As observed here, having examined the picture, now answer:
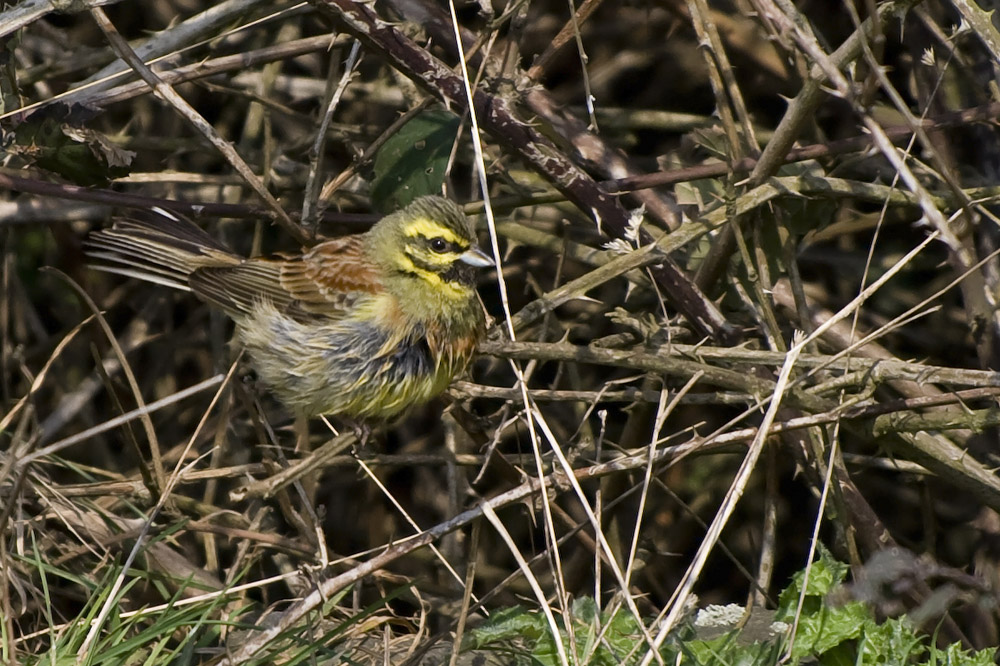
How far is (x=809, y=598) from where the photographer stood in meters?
2.67

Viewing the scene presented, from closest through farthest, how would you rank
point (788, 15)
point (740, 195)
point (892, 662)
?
point (892, 662)
point (788, 15)
point (740, 195)

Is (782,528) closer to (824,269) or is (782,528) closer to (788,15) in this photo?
(824,269)

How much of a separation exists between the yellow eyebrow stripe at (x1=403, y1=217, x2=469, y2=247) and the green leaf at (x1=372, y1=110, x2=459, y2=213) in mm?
84

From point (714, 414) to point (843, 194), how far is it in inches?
62.9

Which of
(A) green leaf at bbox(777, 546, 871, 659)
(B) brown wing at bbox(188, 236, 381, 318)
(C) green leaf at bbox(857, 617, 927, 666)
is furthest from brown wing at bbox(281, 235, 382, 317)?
(C) green leaf at bbox(857, 617, 927, 666)

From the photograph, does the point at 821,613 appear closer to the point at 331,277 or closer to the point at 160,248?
the point at 331,277

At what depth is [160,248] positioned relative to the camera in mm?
3777

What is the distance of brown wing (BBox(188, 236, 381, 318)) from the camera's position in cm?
352

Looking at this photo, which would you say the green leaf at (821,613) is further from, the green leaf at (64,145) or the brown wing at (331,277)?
the green leaf at (64,145)

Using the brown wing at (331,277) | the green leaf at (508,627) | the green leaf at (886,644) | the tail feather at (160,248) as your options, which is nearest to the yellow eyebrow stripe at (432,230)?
the brown wing at (331,277)

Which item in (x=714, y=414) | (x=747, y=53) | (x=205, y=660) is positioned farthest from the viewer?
(x=714, y=414)

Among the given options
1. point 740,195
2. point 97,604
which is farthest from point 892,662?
point 97,604

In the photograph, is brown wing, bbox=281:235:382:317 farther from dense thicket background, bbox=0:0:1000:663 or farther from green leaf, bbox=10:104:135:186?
green leaf, bbox=10:104:135:186

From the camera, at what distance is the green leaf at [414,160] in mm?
3377
